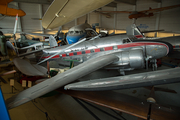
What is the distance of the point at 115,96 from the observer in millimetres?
2850

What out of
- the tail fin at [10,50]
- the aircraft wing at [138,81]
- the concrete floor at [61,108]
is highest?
the tail fin at [10,50]

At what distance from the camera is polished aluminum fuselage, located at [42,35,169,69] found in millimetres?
4898

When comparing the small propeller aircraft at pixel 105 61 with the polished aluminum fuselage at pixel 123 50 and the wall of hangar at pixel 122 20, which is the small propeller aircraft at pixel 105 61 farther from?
the wall of hangar at pixel 122 20

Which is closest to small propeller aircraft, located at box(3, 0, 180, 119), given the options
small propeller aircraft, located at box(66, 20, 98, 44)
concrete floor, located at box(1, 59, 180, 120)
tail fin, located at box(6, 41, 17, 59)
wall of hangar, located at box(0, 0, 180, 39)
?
concrete floor, located at box(1, 59, 180, 120)

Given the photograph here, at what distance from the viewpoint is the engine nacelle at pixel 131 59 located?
4.71m

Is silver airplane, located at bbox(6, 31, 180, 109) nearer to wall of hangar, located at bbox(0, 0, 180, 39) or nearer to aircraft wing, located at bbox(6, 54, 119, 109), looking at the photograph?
aircraft wing, located at bbox(6, 54, 119, 109)

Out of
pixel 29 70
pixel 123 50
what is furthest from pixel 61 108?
pixel 123 50

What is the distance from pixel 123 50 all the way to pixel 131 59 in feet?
3.41

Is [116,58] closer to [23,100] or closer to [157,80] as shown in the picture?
[157,80]

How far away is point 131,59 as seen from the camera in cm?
483

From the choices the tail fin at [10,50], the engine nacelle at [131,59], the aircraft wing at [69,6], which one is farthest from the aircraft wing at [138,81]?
the tail fin at [10,50]

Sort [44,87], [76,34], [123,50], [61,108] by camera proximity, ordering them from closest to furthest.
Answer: [44,87] → [61,108] → [123,50] → [76,34]

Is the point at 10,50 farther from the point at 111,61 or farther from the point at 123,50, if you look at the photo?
the point at 123,50

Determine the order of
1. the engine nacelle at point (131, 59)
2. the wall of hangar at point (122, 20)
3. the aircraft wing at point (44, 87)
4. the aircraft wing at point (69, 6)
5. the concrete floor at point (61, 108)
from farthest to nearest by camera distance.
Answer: the wall of hangar at point (122, 20)
the engine nacelle at point (131, 59)
the aircraft wing at point (69, 6)
the concrete floor at point (61, 108)
the aircraft wing at point (44, 87)
